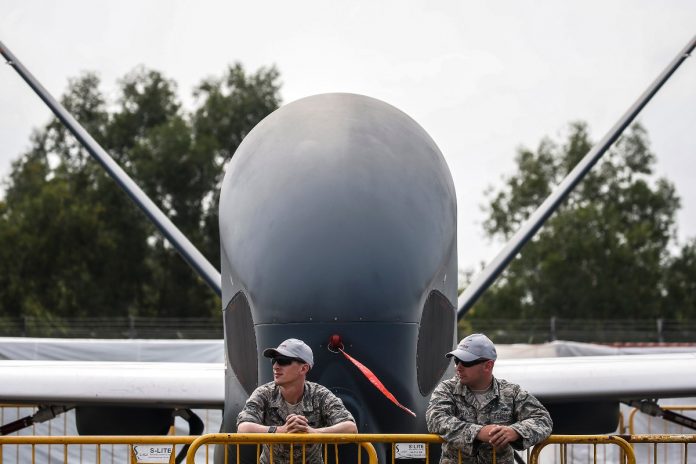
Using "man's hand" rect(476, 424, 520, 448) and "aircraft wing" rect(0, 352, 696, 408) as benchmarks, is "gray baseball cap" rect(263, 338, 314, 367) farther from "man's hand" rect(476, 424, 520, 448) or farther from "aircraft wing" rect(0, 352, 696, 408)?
"aircraft wing" rect(0, 352, 696, 408)

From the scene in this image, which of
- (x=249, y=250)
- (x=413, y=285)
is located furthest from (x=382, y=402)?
(x=249, y=250)

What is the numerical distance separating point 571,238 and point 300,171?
50.4 m

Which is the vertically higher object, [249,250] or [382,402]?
[249,250]

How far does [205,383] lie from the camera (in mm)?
9383

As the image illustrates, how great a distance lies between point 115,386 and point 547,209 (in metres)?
3.84

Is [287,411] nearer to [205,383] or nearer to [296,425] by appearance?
[296,425]

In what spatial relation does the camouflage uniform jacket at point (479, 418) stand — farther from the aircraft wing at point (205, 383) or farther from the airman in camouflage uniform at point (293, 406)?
the aircraft wing at point (205, 383)

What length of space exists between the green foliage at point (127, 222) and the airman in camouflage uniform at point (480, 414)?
4326cm

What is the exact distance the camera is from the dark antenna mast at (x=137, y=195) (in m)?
10.1

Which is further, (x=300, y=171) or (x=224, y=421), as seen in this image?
(x=224, y=421)

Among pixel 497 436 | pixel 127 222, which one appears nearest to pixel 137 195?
pixel 497 436

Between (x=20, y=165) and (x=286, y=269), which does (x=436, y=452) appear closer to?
(x=286, y=269)

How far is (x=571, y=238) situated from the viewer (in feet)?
186

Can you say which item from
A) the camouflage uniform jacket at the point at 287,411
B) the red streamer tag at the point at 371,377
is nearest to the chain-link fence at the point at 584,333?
the red streamer tag at the point at 371,377
